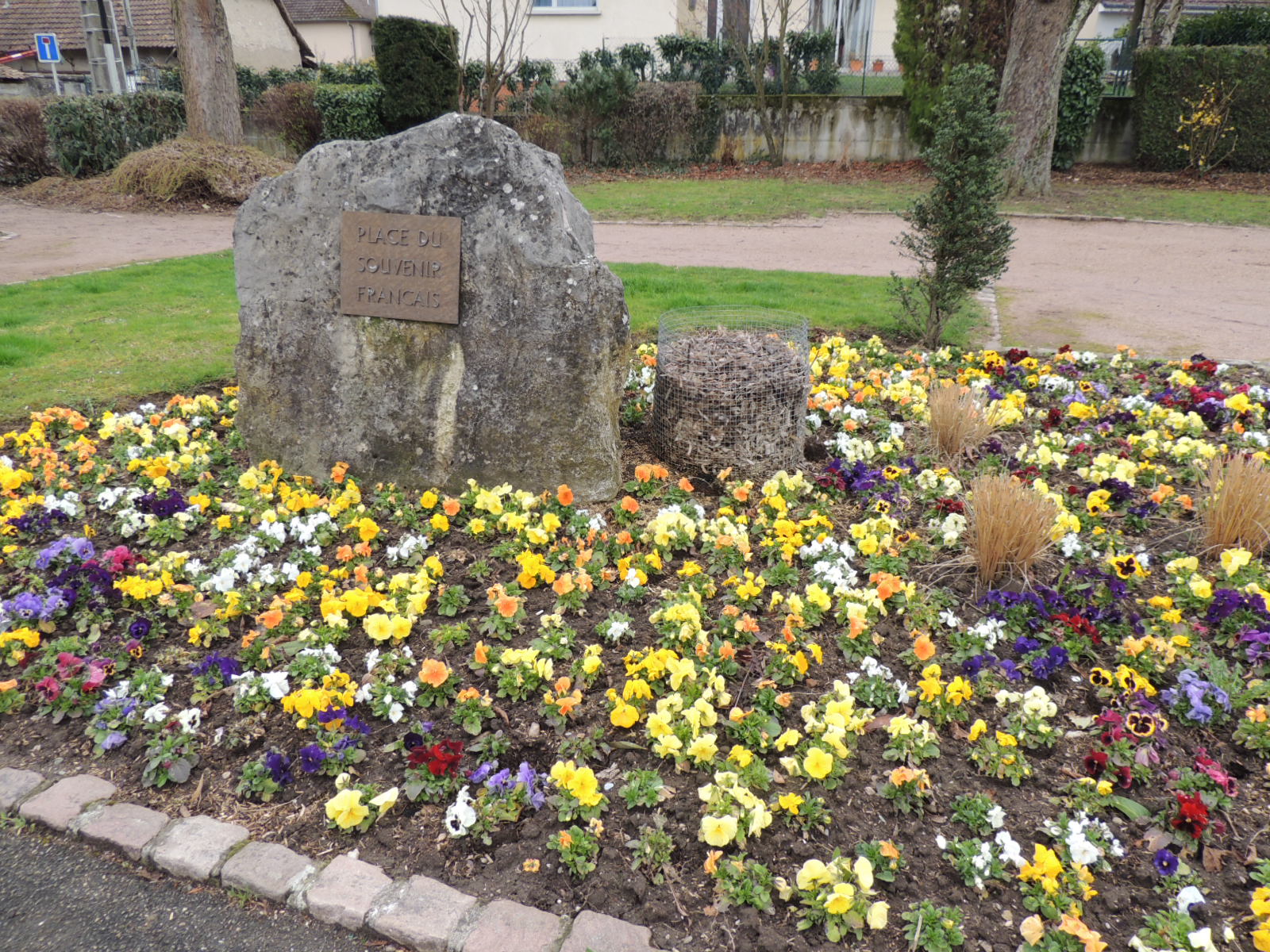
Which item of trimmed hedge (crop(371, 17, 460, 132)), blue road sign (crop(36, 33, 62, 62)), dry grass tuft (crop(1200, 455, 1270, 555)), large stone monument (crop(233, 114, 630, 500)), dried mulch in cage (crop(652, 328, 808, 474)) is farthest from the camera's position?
blue road sign (crop(36, 33, 62, 62))

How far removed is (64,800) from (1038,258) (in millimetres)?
10247

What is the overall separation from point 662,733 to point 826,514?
1637mm

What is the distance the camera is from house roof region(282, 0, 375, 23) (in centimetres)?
3406

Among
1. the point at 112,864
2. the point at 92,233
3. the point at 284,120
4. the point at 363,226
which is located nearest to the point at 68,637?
the point at 112,864

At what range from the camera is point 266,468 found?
429cm

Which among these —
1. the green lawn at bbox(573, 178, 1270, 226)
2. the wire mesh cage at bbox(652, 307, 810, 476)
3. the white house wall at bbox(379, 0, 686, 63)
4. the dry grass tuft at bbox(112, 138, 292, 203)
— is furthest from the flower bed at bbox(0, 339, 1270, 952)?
the white house wall at bbox(379, 0, 686, 63)

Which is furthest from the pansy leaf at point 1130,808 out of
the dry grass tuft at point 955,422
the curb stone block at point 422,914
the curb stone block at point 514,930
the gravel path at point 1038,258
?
the gravel path at point 1038,258

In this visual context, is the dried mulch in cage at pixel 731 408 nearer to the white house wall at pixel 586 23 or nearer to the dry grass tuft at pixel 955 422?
the dry grass tuft at pixel 955 422

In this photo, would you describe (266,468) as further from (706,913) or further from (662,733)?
(706,913)

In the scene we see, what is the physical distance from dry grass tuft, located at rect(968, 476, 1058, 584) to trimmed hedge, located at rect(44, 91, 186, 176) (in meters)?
16.7

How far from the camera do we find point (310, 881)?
2.23m

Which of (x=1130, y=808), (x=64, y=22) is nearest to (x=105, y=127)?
(x=1130, y=808)

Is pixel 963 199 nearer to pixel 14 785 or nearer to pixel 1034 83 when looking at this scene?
pixel 14 785

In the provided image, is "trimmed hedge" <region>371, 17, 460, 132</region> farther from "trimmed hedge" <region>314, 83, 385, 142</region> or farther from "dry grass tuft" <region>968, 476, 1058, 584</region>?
"dry grass tuft" <region>968, 476, 1058, 584</region>
